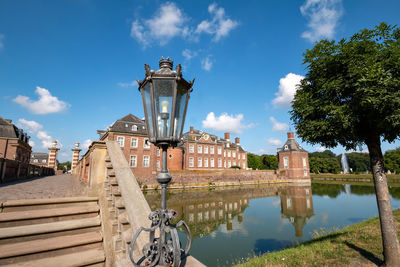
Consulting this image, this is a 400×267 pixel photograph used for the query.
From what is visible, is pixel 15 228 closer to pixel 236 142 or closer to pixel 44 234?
pixel 44 234

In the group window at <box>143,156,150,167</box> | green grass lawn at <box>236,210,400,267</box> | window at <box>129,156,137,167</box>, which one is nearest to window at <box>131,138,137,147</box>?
window at <box>129,156,137,167</box>

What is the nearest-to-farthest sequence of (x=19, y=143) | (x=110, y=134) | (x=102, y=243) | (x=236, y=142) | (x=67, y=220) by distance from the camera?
(x=102, y=243) → (x=67, y=220) → (x=19, y=143) → (x=110, y=134) → (x=236, y=142)

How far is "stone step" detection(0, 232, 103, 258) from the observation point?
267 cm

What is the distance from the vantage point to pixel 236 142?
57.0 metres

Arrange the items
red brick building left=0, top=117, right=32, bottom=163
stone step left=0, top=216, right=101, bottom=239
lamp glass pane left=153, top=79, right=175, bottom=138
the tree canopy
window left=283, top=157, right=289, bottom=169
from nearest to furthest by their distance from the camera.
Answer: lamp glass pane left=153, top=79, right=175, bottom=138, stone step left=0, top=216, right=101, bottom=239, the tree canopy, red brick building left=0, top=117, right=32, bottom=163, window left=283, top=157, right=289, bottom=169

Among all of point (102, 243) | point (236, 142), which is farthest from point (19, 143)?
point (236, 142)

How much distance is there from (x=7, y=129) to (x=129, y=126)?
14.0 metres

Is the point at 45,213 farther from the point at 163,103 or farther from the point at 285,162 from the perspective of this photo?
the point at 285,162

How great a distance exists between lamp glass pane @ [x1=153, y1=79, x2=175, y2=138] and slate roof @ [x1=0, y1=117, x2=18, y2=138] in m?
31.0

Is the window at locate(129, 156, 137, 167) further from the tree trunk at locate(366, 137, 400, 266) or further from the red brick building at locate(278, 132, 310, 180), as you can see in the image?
the red brick building at locate(278, 132, 310, 180)

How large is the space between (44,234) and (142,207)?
5.32ft

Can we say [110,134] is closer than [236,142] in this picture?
Yes

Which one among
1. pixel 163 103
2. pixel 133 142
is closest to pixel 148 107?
pixel 163 103

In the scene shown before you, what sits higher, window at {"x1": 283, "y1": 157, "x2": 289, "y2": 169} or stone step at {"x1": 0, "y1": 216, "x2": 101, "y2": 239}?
window at {"x1": 283, "y1": 157, "x2": 289, "y2": 169}
